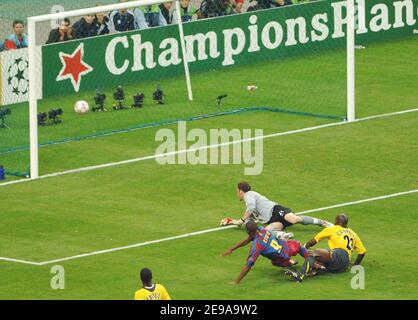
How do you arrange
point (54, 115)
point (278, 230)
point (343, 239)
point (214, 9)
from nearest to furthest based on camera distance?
point (343, 239), point (278, 230), point (54, 115), point (214, 9)

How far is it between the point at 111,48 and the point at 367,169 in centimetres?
830

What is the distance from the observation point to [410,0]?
177 ft

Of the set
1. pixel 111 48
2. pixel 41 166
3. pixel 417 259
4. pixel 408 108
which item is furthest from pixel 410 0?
pixel 417 259

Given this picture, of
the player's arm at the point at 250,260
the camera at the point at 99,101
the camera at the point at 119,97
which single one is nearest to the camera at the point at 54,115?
the camera at the point at 99,101

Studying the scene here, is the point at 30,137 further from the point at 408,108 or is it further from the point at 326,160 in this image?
the point at 408,108

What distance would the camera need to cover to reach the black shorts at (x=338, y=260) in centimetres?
3359

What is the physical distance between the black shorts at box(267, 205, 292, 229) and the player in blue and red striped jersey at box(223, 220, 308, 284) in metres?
2.39

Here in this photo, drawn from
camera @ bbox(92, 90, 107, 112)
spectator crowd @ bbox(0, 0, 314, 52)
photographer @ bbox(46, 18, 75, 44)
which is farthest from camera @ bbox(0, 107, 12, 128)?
camera @ bbox(92, 90, 107, 112)

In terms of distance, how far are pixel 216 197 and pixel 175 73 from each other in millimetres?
8553
